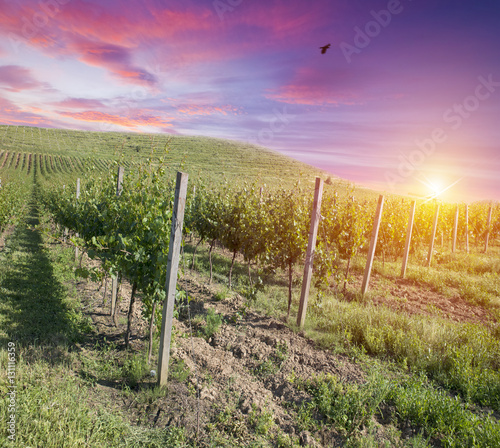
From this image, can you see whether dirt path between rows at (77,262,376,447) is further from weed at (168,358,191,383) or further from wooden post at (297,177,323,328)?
wooden post at (297,177,323,328)

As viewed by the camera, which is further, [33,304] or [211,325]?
[33,304]

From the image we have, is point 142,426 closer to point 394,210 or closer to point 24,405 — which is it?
point 24,405

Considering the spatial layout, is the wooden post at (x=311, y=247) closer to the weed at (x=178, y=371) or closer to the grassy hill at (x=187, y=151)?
the weed at (x=178, y=371)

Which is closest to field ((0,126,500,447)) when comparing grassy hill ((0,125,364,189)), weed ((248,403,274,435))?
weed ((248,403,274,435))

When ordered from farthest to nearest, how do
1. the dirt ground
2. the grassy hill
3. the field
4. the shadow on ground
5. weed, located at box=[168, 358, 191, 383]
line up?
the grassy hill < the shadow on ground < weed, located at box=[168, 358, 191, 383] < the dirt ground < the field

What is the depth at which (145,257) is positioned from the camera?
4000mm

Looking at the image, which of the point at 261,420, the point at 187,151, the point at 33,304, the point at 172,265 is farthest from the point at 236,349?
the point at 187,151

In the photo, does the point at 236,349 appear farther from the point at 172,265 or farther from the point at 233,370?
the point at 172,265

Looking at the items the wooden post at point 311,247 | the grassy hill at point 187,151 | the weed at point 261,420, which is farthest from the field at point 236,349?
the grassy hill at point 187,151

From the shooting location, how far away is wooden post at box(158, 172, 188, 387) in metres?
3.37

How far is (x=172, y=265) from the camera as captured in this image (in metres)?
3.50

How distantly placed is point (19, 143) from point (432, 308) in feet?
289

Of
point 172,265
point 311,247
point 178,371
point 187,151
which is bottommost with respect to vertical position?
point 178,371

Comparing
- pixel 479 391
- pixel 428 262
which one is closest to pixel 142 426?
pixel 479 391
